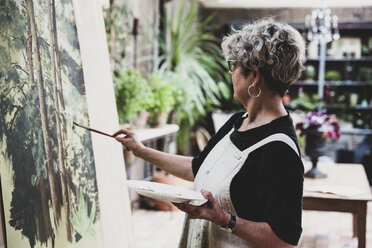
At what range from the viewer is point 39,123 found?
4.93ft

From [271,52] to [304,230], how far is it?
11.7ft

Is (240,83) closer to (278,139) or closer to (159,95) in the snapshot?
(278,139)

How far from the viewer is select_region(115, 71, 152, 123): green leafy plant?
3771 mm

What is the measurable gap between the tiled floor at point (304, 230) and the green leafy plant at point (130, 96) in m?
1.09

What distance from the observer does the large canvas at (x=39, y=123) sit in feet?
4.79

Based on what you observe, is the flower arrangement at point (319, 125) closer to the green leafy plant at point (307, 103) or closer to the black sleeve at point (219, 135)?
the black sleeve at point (219, 135)

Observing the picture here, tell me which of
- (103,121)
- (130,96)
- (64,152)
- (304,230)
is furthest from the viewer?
(304,230)

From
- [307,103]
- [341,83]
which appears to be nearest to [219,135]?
[307,103]

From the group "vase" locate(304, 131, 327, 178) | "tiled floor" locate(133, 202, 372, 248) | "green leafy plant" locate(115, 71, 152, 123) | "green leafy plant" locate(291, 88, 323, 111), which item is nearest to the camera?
"vase" locate(304, 131, 327, 178)

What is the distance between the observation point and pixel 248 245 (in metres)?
1.40

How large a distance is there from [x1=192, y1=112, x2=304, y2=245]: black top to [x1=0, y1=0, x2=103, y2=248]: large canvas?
0.59m

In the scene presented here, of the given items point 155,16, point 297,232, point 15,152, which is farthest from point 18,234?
point 155,16

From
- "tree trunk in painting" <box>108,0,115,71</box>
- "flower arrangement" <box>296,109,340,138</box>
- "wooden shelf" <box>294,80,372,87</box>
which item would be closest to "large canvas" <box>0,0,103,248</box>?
"flower arrangement" <box>296,109,340,138</box>

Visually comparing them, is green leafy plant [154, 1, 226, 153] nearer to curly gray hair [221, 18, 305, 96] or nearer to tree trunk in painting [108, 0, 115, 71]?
tree trunk in painting [108, 0, 115, 71]
